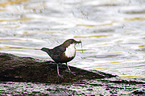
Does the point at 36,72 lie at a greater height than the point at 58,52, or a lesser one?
lesser

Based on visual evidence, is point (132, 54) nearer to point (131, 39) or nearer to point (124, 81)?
point (131, 39)

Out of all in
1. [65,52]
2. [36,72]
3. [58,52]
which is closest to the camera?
[36,72]

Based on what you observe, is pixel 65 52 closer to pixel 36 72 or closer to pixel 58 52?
pixel 58 52

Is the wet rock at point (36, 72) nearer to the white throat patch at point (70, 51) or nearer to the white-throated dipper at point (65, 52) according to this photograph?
the white-throated dipper at point (65, 52)

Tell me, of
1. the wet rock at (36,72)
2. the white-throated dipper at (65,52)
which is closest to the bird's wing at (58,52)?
the white-throated dipper at (65,52)

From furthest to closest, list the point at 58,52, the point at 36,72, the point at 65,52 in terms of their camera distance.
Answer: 1. the point at 58,52
2. the point at 65,52
3. the point at 36,72

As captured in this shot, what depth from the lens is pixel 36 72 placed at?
4535 millimetres

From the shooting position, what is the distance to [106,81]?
4.36 meters

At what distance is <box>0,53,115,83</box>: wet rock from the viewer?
14.3 feet

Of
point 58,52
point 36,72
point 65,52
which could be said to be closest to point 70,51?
point 65,52

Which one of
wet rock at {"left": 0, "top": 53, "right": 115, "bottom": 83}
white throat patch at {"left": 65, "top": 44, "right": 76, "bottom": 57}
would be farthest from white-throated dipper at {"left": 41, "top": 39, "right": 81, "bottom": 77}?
wet rock at {"left": 0, "top": 53, "right": 115, "bottom": 83}

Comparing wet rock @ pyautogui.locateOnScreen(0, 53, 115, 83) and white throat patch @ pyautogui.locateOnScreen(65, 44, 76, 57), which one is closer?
wet rock @ pyautogui.locateOnScreen(0, 53, 115, 83)

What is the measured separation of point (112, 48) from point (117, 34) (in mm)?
1991

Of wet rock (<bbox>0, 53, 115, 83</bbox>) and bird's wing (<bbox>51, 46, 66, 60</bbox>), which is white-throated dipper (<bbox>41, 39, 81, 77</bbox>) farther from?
wet rock (<bbox>0, 53, 115, 83</bbox>)
